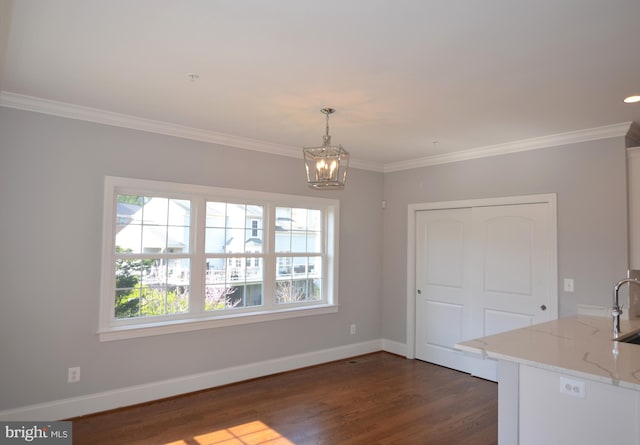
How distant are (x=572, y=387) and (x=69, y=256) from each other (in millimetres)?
3614

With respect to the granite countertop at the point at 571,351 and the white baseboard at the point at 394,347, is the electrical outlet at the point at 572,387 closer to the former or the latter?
the granite countertop at the point at 571,351

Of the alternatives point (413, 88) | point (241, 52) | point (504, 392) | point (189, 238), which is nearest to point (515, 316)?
point (504, 392)

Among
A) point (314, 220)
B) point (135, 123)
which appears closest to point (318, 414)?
point (314, 220)

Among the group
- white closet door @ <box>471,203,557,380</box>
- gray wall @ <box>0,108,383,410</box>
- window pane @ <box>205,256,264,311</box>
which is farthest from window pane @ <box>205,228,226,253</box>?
white closet door @ <box>471,203,557,380</box>

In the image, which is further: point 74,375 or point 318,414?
point 318,414

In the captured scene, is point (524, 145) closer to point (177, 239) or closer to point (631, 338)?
point (631, 338)

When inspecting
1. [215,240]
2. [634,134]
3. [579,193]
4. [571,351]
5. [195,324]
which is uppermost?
[634,134]

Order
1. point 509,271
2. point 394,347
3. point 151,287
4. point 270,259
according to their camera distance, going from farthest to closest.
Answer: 1. point 394,347
2. point 270,259
3. point 509,271
4. point 151,287

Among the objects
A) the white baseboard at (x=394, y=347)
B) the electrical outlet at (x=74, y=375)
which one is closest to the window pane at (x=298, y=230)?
the white baseboard at (x=394, y=347)

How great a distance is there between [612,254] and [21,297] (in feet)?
16.1

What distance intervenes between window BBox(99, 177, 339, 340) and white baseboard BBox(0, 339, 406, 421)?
48 centimetres

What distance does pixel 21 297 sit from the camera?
10.4 feet

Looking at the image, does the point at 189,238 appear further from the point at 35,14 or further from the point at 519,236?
the point at 519,236

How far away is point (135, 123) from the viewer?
3.70m
